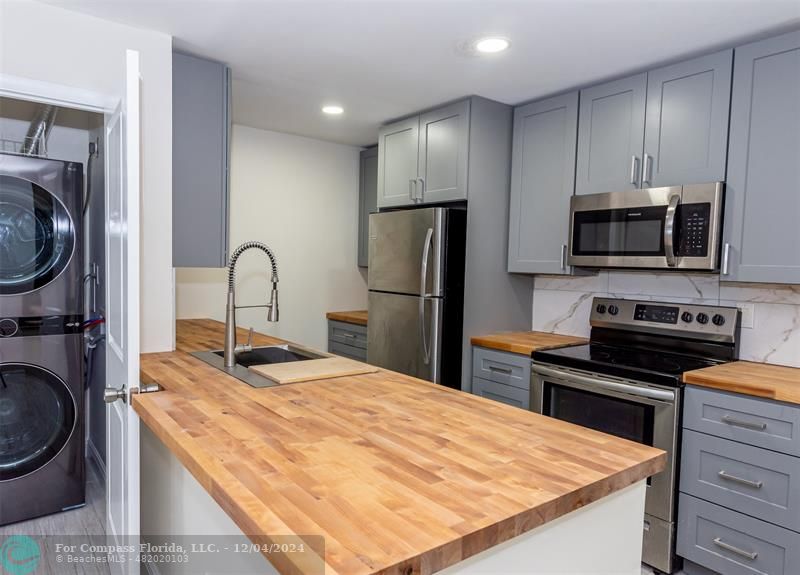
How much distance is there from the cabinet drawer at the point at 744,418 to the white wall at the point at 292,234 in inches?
114

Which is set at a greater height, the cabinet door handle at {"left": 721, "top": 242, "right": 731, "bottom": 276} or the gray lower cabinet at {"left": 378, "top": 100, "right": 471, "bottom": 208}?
the gray lower cabinet at {"left": 378, "top": 100, "right": 471, "bottom": 208}

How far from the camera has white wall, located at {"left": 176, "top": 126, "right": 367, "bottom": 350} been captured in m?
3.79

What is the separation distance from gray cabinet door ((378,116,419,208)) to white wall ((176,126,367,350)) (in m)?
0.78

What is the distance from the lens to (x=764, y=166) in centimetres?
213

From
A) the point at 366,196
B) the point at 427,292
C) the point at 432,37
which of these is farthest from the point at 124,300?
the point at 366,196

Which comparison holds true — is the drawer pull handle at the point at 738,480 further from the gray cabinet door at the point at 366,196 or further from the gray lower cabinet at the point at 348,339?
the gray cabinet door at the point at 366,196

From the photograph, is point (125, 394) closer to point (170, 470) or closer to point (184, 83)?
point (170, 470)

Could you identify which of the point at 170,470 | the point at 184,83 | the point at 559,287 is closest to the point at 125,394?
the point at 170,470

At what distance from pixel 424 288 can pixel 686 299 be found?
1389 millimetres

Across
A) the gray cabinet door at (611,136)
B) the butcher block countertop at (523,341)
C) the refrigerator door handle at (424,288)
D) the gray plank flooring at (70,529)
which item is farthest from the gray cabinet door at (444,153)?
the gray plank flooring at (70,529)

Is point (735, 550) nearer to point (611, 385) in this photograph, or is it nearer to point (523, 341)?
point (611, 385)

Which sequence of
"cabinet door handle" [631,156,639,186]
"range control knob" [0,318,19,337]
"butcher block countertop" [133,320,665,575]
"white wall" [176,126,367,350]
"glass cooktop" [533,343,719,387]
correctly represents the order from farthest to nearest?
"white wall" [176,126,367,350] < "cabinet door handle" [631,156,639,186] < "range control knob" [0,318,19,337] < "glass cooktop" [533,343,719,387] < "butcher block countertop" [133,320,665,575]

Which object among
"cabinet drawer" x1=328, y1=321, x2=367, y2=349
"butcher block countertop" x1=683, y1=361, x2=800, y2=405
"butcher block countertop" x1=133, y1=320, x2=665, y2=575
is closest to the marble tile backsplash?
"butcher block countertop" x1=683, y1=361, x2=800, y2=405

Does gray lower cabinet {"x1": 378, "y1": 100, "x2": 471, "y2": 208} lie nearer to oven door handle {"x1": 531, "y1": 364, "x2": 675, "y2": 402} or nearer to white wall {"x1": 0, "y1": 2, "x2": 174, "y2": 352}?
oven door handle {"x1": 531, "y1": 364, "x2": 675, "y2": 402}
